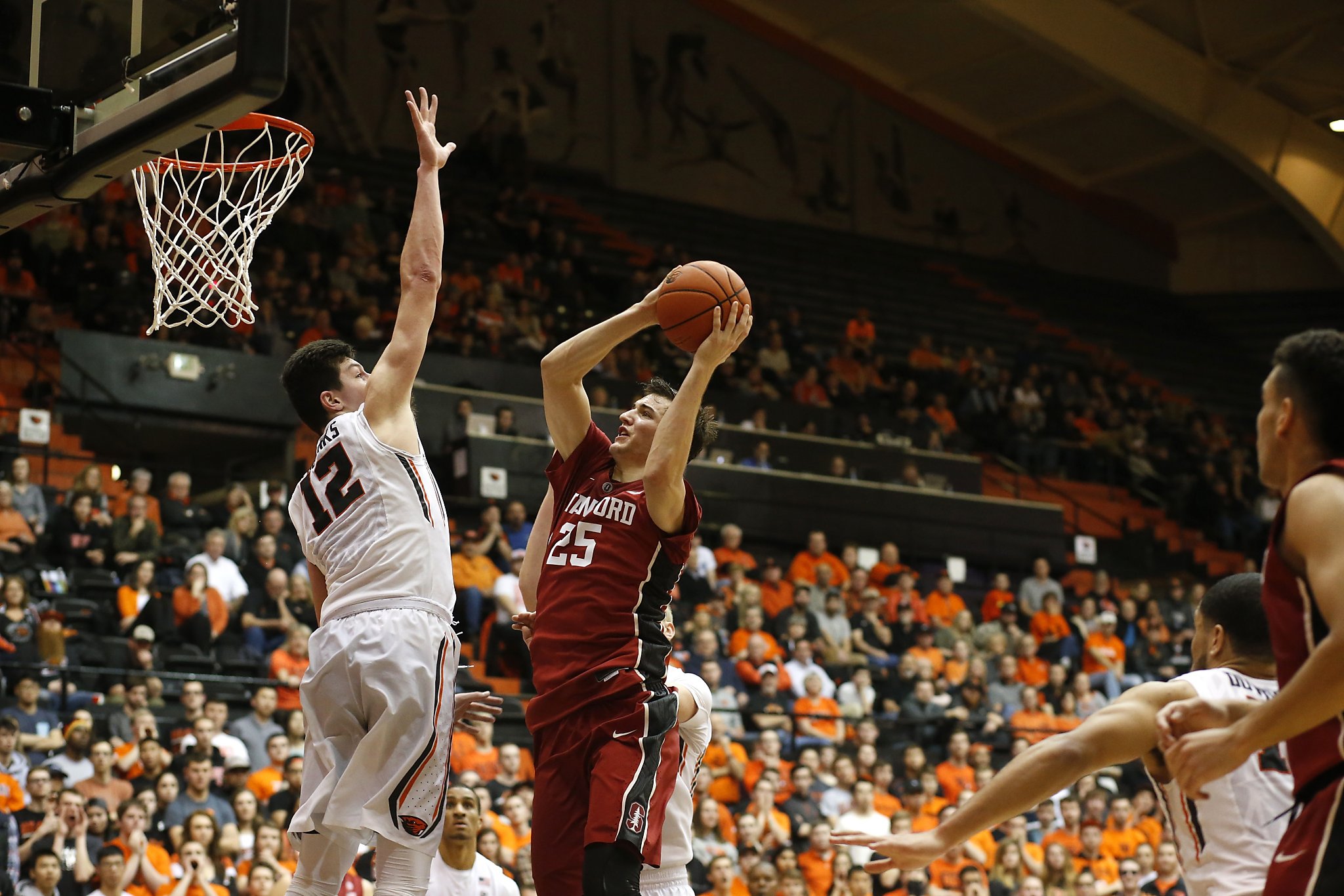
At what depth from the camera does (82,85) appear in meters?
4.92

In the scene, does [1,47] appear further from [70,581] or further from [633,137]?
[633,137]

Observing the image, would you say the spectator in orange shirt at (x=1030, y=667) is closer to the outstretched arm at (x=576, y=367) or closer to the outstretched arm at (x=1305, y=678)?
the outstretched arm at (x=576, y=367)

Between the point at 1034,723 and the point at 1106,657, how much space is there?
1890 millimetres

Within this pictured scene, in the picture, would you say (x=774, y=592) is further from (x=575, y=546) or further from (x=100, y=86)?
(x=100, y=86)

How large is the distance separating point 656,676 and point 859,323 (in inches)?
677

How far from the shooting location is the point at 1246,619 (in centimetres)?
383

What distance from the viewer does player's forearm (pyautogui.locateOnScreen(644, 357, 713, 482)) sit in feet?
15.2

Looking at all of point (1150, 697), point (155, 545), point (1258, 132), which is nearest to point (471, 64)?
point (1258, 132)

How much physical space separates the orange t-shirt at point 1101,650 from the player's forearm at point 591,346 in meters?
10.8

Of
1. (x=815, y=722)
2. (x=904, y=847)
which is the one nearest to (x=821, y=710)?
(x=815, y=722)

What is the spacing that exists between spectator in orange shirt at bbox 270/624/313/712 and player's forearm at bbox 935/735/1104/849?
763 cm

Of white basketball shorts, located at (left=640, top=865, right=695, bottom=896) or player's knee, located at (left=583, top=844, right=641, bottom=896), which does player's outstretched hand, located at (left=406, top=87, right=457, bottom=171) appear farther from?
white basketball shorts, located at (left=640, top=865, right=695, bottom=896)

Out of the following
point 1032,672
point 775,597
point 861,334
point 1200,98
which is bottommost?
point 1032,672

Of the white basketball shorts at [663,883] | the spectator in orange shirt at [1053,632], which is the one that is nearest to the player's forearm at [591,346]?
the white basketball shorts at [663,883]
